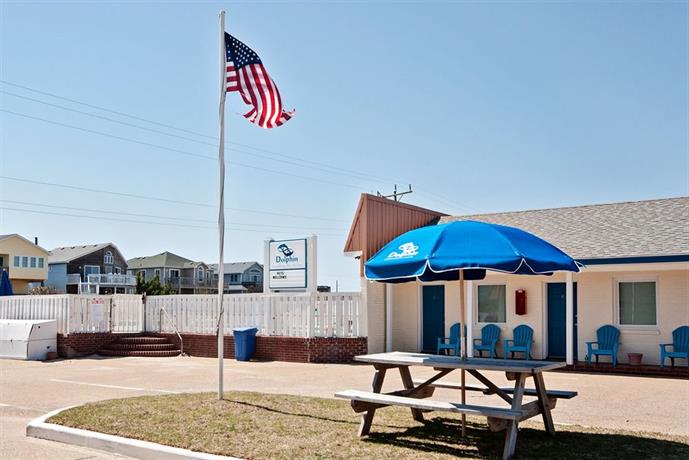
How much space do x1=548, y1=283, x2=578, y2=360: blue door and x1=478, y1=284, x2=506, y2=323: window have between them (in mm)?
1408

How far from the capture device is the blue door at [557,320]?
61.9ft

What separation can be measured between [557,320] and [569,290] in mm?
1961

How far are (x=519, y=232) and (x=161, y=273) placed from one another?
79482 mm

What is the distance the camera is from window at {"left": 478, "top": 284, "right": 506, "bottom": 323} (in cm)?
2014

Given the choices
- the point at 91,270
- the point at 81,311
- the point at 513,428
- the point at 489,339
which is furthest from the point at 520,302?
the point at 91,270

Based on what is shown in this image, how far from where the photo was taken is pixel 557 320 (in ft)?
62.5

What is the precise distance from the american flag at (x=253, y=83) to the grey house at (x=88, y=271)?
2541 inches

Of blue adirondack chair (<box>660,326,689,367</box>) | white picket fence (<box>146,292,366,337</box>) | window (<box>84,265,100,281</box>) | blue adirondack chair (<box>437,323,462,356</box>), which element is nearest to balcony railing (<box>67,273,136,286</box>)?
window (<box>84,265,100,281</box>)

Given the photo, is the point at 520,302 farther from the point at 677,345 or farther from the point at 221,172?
the point at 221,172

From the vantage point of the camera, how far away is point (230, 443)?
7.78 metres

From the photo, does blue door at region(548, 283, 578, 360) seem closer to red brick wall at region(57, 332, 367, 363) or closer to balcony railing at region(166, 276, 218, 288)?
red brick wall at region(57, 332, 367, 363)

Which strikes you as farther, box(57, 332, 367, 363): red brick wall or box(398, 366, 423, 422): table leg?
box(57, 332, 367, 363): red brick wall

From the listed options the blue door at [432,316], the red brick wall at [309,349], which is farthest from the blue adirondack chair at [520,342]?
the red brick wall at [309,349]

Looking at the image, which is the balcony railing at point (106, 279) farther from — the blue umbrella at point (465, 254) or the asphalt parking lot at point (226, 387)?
the blue umbrella at point (465, 254)
